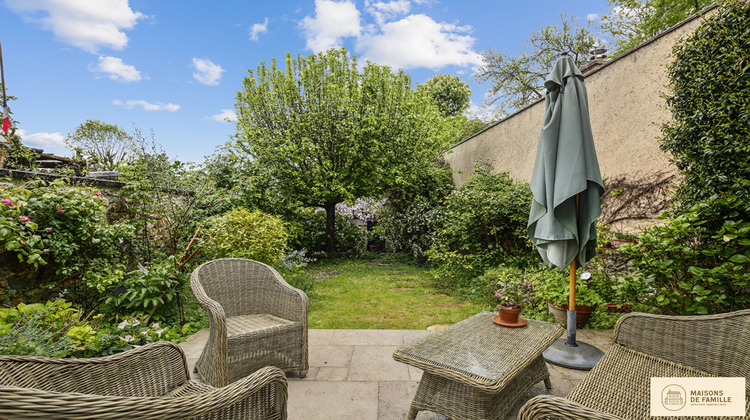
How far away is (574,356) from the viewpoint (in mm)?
2701

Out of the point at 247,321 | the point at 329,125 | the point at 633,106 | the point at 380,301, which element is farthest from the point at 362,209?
the point at 247,321

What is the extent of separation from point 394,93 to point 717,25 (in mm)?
6545

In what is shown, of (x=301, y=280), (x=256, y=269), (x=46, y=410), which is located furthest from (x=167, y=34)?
(x=46, y=410)

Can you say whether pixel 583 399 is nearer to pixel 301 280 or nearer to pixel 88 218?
pixel 88 218

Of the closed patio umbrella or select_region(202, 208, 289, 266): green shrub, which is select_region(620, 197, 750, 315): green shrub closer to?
the closed patio umbrella

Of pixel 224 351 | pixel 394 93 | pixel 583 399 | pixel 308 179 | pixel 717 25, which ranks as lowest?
pixel 224 351

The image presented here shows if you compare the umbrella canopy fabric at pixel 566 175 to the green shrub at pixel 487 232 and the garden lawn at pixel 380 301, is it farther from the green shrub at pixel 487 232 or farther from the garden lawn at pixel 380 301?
the green shrub at pixel 487 232

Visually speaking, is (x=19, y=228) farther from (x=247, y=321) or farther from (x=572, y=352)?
(x=572, y=352)

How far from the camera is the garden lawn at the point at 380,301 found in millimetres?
4020

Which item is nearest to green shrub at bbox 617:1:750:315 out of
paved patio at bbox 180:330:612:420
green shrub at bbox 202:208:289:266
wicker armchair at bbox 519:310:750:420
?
paved patio at bbox 180:330:612:420

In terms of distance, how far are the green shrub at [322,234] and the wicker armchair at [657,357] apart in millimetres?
8257

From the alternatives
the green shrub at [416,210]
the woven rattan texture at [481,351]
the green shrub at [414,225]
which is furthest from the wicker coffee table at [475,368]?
the green shrub at [416,210]

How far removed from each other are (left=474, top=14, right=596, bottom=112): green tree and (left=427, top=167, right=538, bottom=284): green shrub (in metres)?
9.50

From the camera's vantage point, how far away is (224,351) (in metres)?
2.19
